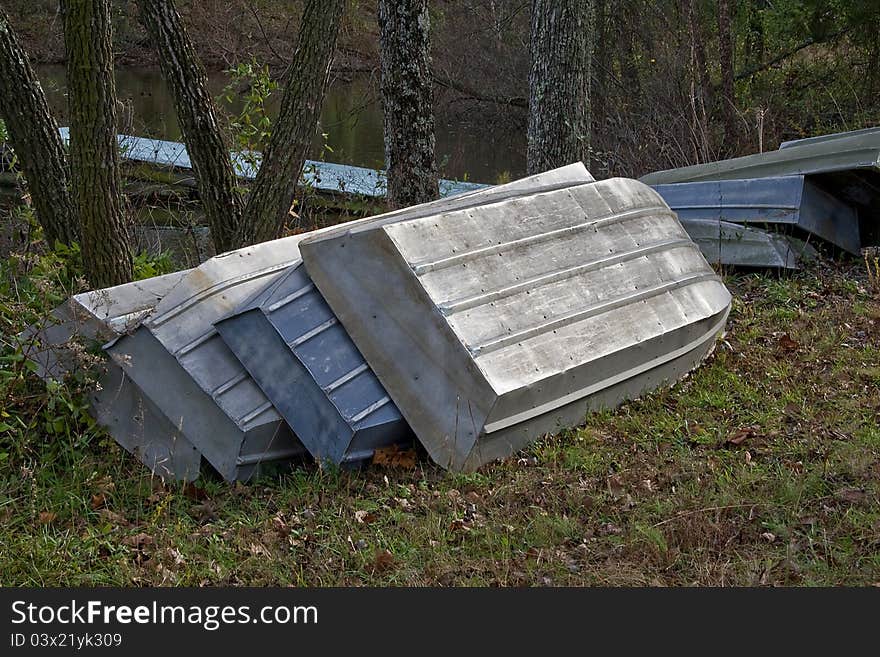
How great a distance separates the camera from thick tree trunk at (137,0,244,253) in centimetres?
625

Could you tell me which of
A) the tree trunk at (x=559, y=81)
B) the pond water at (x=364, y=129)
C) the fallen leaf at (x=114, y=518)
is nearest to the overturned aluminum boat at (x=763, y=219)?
the tree trunk at (x=559, y=81)

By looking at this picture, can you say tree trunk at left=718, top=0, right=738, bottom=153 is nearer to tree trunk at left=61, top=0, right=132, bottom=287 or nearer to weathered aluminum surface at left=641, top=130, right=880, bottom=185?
weathered aluminum surface at left=641, top=130, right=880, bottom=185

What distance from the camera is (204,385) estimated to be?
14.5 ft

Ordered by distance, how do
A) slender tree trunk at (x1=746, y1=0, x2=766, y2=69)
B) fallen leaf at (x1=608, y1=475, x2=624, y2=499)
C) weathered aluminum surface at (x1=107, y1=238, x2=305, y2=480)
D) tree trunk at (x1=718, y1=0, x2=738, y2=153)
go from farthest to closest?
slender tree trunk at (x1=746, y1=0, x2=766, y2=69) < tree trunk at (x1=718, y1=0, x2=738, y2=153) < weathered aluminum surface at (x1=107, y1=238, x2=305, y2=480) < fallen leaf at (x1=608, y1=475, x2=624, y2=499)

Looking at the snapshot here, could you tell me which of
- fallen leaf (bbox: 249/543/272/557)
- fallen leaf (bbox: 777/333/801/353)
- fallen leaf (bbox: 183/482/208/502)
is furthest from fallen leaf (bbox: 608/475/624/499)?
fallen leaf (bbox: 777/333/801/353)

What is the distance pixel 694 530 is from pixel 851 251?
473 centimetres

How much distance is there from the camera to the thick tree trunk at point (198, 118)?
6.25m

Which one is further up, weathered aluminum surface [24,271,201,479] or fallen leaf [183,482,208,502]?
weathered aluminum surface [24,271,201,479]

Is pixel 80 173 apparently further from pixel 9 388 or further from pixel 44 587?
pixel 44 587

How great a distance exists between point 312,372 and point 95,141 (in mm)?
2407

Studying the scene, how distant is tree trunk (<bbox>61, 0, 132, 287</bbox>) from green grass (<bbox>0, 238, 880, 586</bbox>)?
646 mm

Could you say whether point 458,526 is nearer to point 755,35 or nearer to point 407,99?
point 407,99

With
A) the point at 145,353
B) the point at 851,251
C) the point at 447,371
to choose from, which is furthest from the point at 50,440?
the point at 851,251

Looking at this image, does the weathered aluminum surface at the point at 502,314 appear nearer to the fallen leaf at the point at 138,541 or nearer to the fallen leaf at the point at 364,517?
the fallen leaf at the point at 364,517
